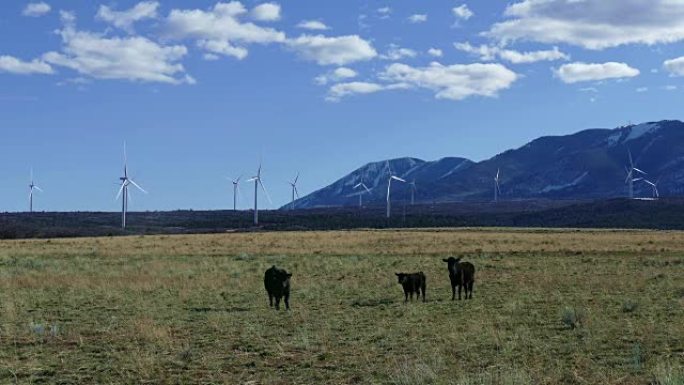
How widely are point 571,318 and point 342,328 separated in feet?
17.1

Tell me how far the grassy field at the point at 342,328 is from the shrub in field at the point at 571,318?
1.2 inches

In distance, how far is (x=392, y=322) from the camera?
17.9 m

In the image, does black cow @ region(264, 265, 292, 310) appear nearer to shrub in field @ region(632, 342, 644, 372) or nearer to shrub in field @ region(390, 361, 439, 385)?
shrub in field @ region(390, 361, 439, 385)

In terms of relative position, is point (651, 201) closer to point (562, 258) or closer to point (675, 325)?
point (562, 258)

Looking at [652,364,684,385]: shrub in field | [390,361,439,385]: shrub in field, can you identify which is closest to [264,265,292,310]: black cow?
[390,361,439,385]: shrub in field

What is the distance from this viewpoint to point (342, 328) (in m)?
17.0

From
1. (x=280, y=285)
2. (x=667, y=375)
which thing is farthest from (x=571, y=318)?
(x=280, y=285)

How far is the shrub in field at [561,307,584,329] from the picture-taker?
1638 cm

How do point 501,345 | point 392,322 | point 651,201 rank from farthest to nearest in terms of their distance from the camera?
1. point 651,201
2. point 392,322
3. point 501,345

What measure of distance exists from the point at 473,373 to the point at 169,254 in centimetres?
3846

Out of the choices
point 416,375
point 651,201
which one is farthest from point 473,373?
point 651,201

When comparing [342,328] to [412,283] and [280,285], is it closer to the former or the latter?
[280,285]

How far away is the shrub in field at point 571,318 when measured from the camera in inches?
645

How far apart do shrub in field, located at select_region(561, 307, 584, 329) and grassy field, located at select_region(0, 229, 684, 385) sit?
32 mm
